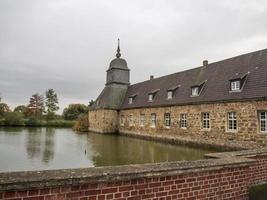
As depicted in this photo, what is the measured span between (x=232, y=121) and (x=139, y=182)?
14.5 metres

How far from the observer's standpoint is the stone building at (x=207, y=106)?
1495 cm

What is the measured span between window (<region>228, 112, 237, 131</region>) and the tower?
17701 millimetres

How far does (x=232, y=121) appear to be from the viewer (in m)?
16.2

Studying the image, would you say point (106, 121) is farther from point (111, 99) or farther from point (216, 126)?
point (216, 126)

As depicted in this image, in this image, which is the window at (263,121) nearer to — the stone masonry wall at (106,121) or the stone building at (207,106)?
the stone building at (207,106)

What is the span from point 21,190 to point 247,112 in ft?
48.6

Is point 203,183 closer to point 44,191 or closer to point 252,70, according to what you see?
point 44,191

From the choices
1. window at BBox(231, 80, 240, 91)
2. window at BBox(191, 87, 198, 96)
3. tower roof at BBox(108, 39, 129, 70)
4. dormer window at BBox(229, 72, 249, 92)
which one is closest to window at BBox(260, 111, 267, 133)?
dormer window at BBox(229, 72, 249, 92)

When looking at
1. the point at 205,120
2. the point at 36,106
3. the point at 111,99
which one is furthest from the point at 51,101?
the point at 205,120

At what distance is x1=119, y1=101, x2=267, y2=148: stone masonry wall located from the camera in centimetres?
1455

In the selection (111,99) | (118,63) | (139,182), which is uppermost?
(118,63)

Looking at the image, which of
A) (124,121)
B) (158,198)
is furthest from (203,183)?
(124,121)

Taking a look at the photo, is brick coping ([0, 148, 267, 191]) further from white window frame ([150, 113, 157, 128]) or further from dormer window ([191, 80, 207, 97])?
white window frame ([150, 113, 157, 128])

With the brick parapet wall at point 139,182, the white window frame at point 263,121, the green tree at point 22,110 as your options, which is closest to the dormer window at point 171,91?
the white window frame at point 263,121
